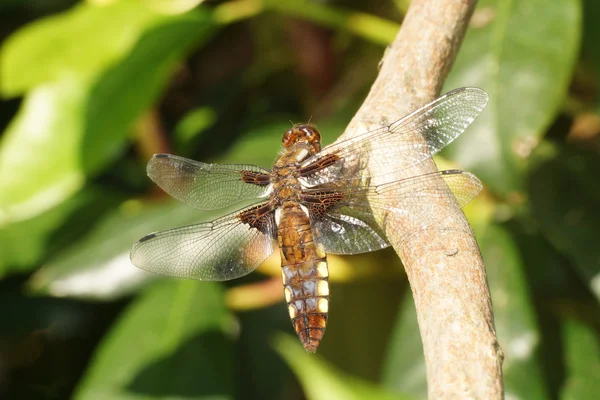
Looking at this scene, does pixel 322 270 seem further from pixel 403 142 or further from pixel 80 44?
pixel 80 44

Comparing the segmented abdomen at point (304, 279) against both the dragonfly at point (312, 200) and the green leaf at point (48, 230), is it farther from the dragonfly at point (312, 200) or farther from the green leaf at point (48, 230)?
the green leaf at point (48, 230)

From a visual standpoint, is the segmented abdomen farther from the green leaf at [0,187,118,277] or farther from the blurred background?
the green leaf at [0,187,118,277]

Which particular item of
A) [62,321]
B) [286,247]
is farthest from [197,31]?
[62,321]

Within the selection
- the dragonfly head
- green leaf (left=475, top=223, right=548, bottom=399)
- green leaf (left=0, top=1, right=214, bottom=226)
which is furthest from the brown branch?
green leaf (left=0, top=1, right=214, bottom=226)

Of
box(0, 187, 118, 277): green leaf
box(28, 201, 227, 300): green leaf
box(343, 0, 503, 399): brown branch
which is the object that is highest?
box(0, 187, 118, 277): green leaf

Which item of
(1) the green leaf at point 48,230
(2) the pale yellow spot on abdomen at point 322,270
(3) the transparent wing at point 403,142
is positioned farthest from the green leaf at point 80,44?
(2) the pale yellow spot on abdomen at point 322,270

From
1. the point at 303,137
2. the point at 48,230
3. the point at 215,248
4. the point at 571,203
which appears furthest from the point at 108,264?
the point at 571,203
